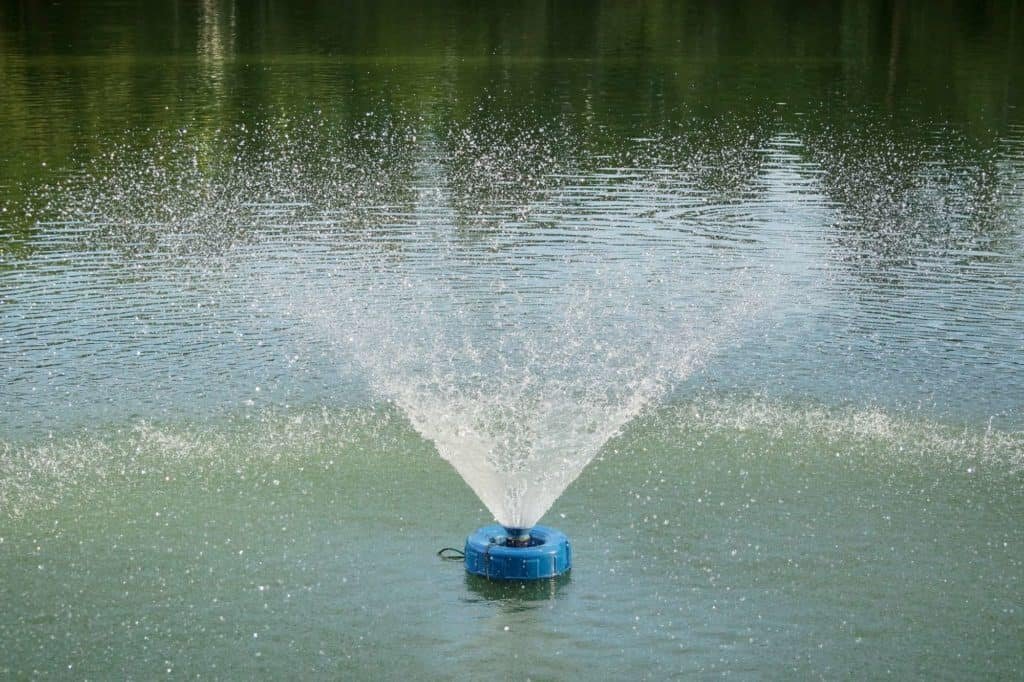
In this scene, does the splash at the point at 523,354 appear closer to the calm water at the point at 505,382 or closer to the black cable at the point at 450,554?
the calm water at the point at 505,382

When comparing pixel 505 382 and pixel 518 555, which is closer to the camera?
pixel 518 555

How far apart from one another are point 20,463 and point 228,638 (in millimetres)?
3117

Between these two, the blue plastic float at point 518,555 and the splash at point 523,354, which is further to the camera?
the splash at point 523,354

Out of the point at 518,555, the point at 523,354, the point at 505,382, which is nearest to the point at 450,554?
the point at 518,555

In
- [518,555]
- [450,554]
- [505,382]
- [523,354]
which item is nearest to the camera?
[518,555]

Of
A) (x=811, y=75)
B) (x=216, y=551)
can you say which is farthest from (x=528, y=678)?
(x=811, y=75)

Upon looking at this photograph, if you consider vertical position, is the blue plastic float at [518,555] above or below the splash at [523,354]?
below

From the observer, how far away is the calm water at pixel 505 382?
8273 mm

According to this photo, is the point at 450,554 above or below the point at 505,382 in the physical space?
below

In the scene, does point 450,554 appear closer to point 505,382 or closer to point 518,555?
point 518,555

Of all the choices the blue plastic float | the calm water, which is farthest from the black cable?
the blue plastic float

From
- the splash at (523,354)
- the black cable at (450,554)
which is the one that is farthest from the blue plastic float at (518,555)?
the black cable at (450,554)

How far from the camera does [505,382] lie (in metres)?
12.4

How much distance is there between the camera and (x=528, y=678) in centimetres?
764
